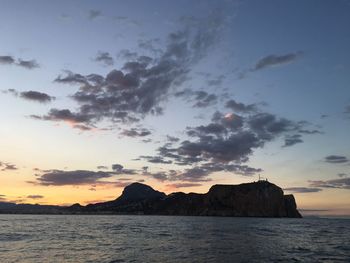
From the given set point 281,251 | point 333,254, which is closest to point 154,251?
point 281,251

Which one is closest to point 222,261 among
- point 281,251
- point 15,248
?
point 281,251

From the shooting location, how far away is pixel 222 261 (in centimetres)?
5091

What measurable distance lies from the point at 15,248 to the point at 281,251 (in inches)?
1720

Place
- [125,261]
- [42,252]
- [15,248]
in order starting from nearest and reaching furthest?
[125,261]
[42,252]
[15,248]

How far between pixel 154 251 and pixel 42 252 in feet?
55.4

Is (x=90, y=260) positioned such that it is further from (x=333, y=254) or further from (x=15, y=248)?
(x=333, y=254)

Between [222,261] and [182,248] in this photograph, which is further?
[182,248]

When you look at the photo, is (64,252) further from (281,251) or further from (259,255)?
(281,251)

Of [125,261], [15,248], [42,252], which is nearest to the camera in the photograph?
[125,261]

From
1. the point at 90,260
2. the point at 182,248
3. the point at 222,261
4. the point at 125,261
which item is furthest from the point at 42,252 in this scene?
the point at 222,261

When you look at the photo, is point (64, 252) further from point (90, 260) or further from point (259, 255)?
point (259, 255)

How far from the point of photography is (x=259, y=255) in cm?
5831

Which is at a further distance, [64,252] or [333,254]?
[333,254]

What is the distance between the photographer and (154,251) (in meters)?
61.2
